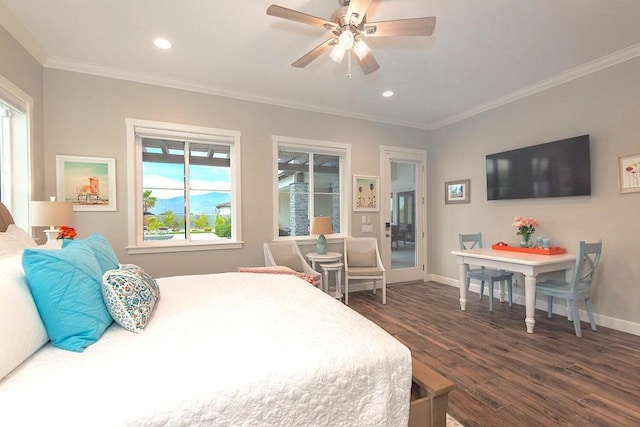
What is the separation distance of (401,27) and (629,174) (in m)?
2.85

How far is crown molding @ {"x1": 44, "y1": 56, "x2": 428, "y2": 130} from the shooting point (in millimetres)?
3021

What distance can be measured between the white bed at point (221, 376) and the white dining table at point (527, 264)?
96.8 inches

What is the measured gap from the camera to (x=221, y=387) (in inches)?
36.4

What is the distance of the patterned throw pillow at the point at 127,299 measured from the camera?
4.06 feet

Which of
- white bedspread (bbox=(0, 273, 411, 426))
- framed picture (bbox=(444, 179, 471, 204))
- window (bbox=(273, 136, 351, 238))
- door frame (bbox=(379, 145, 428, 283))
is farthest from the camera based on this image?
door frame (bbox=(379, 145, 428, 283))

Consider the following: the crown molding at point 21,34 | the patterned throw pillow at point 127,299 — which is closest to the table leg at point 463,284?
the patterned throw pillow at point 127,299

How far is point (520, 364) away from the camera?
2.33m

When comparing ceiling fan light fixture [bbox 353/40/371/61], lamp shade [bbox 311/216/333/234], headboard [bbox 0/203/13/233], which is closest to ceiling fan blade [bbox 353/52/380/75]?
ceiling fan light fixture [bbox 353/40/371/61]

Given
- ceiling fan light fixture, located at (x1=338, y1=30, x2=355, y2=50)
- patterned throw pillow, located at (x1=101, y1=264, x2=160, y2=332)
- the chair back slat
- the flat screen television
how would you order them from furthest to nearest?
the flat screen television → the chair back slat → ceiling fan light fixture, located at (x1=338, y1=30, x2=355, y2=50) → patterned throw pillow, located at (x1=101, y1=264, x2=160, y2=332)

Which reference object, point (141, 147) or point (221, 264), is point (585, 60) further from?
point (141, 147)

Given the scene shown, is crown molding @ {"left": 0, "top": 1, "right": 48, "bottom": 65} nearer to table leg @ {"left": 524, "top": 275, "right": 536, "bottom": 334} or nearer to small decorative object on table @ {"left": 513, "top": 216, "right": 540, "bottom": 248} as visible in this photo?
table leg @ {"left": 524, "top": 275, "right": 536, "bottom": 334}

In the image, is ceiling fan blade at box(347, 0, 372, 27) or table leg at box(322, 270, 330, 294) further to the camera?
table leg at box(322, 270, 330, 294)

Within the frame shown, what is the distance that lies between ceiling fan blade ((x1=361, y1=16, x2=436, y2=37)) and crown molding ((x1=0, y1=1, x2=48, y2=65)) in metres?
2.76

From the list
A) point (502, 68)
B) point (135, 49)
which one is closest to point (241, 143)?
point (135, 49)
